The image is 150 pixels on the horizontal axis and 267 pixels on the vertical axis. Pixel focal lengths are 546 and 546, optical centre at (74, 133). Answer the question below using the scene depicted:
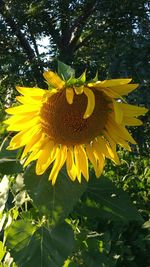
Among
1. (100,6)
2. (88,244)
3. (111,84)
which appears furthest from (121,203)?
(100,6)

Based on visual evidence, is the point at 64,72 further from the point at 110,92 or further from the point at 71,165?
the point at 71,165

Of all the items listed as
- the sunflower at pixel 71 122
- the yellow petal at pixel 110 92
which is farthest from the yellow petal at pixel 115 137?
the yellow petal at pixel 110 92

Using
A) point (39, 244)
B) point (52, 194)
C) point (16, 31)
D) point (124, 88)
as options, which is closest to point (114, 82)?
point (124, 88)

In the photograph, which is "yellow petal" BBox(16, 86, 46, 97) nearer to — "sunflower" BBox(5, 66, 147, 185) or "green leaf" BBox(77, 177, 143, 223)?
"sunflower" BBox(5, 66, 147, 185)

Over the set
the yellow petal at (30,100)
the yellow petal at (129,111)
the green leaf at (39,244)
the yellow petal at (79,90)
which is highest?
the yellow petal at (79,90)

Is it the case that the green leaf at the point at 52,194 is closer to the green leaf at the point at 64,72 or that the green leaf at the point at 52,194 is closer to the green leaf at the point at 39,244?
the green leaf at the point at 39,244

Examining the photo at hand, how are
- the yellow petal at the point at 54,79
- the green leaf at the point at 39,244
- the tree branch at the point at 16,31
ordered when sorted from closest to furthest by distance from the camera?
the yellow petal at the point at 54,79, the green leaf at the point at 39,244, the tree branch at the point at 16,31

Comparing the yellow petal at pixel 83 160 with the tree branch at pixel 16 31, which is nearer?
the yellow petal at pixel 83 160

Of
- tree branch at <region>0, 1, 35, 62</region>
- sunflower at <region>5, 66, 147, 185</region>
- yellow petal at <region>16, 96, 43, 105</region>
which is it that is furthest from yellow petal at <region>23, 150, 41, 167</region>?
tree branch at <region>0, 1, 35, 62</region>
